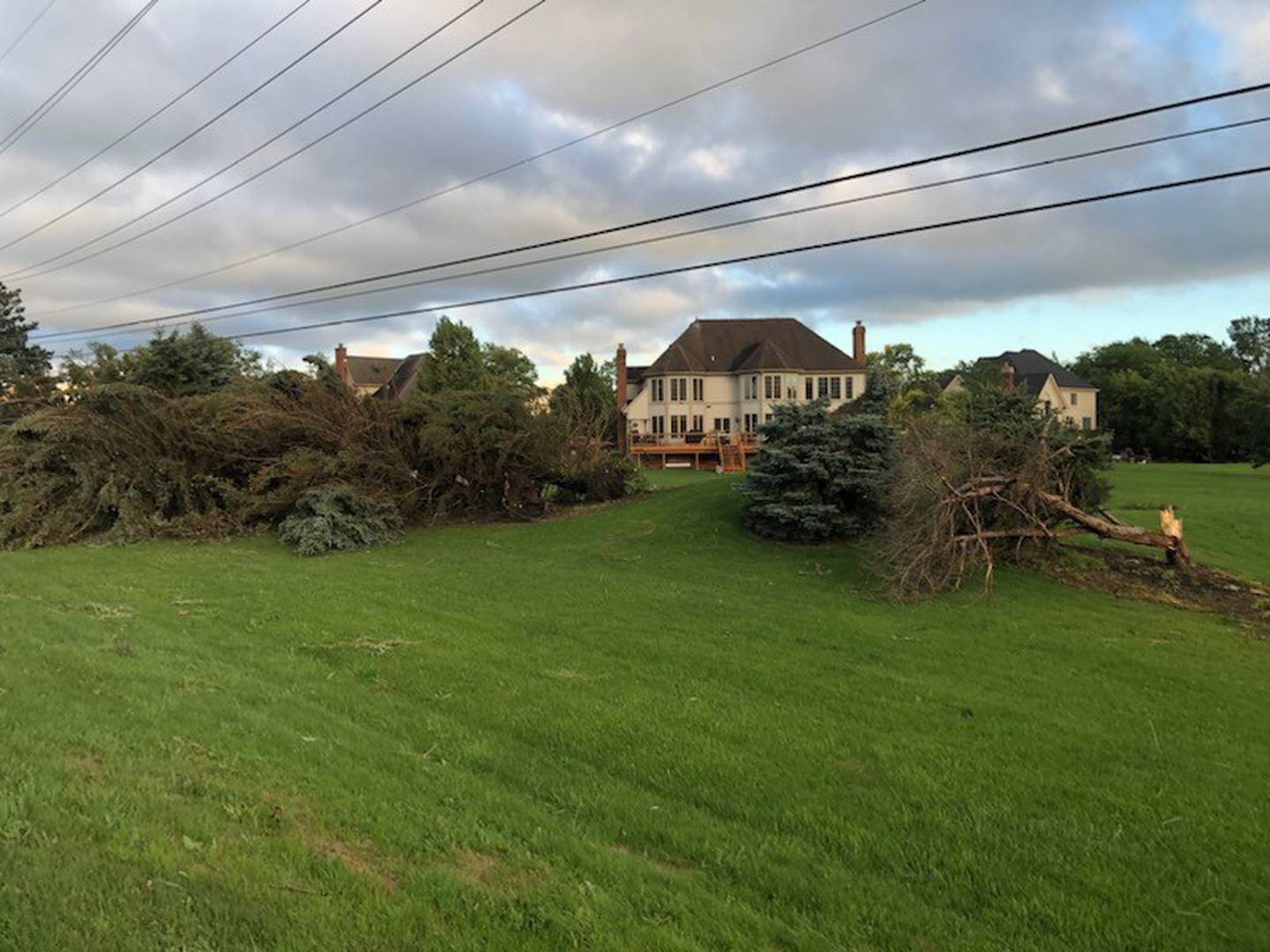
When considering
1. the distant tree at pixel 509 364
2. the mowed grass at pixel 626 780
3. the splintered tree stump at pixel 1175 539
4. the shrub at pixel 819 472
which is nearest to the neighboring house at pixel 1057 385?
the distant tree at pixel 509 364

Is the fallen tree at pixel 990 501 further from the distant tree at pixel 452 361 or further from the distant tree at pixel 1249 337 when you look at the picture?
the distant tree at pixel 1249 337

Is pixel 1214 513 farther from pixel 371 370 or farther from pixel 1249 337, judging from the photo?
pixel 1249 337

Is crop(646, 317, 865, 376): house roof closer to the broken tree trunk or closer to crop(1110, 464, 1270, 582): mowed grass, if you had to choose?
crop(1110, 464, 1270, 582): mowed grass

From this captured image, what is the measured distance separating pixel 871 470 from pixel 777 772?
38.7ft

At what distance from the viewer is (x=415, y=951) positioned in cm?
296

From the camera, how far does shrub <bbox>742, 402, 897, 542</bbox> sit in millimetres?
16266

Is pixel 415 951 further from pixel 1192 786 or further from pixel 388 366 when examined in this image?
pixel 388 366

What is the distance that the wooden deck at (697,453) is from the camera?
42344 millimetres

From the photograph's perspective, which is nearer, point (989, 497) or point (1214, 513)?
point (989, 497)

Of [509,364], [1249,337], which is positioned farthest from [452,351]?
[1249,337]

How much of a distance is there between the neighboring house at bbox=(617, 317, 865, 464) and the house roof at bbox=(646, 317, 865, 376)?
6 centimetres

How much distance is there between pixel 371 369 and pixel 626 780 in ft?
265

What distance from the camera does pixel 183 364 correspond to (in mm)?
25359

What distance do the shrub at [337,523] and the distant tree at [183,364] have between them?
808 centimetres
